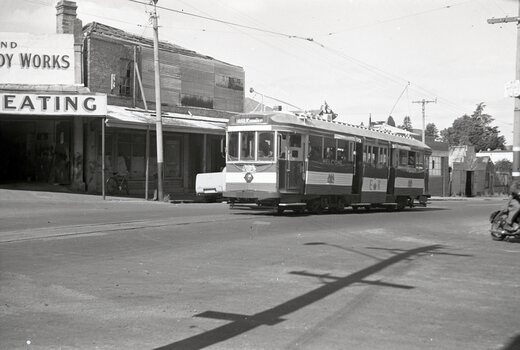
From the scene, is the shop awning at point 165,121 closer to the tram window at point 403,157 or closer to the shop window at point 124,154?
the shop window at point 124,154

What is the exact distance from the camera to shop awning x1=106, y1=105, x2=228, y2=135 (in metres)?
23.8

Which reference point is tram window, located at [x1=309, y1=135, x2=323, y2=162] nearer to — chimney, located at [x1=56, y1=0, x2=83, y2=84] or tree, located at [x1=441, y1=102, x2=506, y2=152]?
chimney, located at [x1=56, y1=0, x2=83, y2=84]

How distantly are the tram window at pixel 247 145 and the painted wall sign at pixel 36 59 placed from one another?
1141 cm

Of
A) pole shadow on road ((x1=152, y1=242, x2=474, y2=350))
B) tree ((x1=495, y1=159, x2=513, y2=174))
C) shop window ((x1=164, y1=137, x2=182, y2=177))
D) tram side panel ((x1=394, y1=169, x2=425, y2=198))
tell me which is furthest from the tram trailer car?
tree ((x1=495, y1=159, x2=513, y2=174))

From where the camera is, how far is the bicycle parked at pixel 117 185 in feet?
86.9

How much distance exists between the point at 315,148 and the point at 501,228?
7092 millimetres

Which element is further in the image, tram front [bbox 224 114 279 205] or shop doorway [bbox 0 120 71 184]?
shop doorway [bbox 0 120 71 184]

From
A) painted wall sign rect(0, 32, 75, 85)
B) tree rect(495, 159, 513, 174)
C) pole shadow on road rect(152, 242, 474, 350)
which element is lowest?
pole shadow on road rect(152, 242, 474, 350)

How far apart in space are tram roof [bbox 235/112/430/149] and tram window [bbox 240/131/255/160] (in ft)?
2.08

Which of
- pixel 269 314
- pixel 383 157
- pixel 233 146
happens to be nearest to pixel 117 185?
pixel 233 146

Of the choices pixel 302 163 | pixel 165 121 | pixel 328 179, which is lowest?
pixel 328 179

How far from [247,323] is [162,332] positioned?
0.85 meters

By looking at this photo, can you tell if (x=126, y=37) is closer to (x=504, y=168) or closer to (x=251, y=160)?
(x=251, y=160)

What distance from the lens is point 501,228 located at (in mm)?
13008
